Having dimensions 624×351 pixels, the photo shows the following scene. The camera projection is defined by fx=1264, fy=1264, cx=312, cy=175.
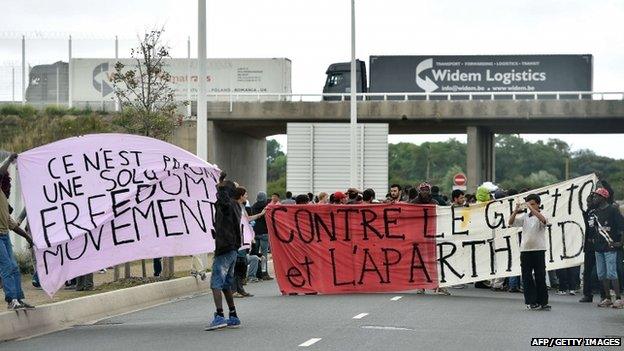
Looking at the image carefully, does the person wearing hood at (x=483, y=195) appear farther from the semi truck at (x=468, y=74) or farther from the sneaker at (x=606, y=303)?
the semi truck at (x=468, y=74)

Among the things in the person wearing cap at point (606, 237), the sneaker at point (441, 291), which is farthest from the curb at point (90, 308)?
the person wearing cap at point (606, 237)

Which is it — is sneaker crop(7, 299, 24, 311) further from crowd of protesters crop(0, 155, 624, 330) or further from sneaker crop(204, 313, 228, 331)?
sneaker crop(204, 313, 228, 331)

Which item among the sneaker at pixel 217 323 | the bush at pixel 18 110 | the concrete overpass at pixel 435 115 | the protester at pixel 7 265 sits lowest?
the sneaker at pixel 217 323

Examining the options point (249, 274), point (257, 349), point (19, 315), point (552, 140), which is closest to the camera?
point (257, 349)

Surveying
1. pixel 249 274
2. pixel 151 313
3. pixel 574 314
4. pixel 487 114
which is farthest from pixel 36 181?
pixel 487 114

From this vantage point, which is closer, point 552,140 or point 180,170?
point 180,170

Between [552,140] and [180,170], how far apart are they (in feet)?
598

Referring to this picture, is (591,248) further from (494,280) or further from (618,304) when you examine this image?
(494,280)

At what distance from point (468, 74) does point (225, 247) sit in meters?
44.2

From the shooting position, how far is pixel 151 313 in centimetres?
1898

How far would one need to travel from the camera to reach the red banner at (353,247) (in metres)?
22.2

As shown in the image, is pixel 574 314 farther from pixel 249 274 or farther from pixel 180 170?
pixel 249 274

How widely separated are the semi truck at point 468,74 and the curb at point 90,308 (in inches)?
1414

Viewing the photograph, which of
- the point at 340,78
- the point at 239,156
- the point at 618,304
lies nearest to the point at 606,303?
the point at 618,304
